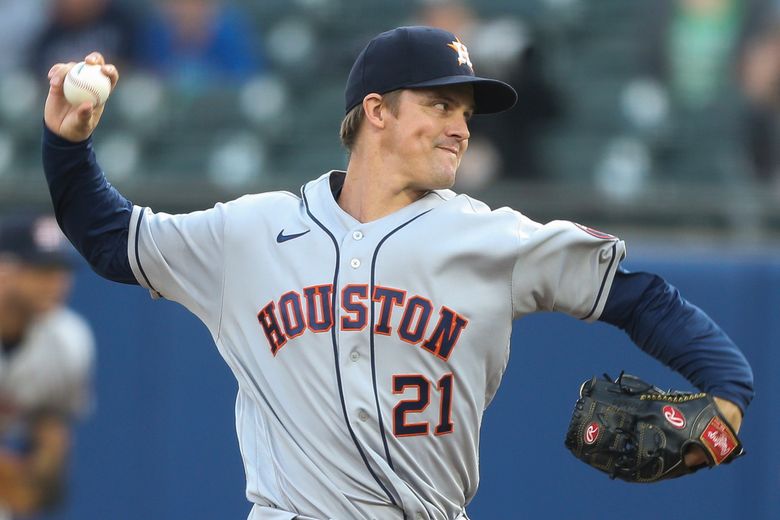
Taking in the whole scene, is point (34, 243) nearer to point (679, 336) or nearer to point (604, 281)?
point (604, 281)

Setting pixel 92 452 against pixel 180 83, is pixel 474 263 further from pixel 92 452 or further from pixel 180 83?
pixel 180 83

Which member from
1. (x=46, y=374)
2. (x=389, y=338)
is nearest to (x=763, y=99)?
(x=46, y=374)

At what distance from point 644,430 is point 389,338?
587mm

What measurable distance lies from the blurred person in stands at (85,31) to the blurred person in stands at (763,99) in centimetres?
317

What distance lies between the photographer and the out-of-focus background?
217 inches

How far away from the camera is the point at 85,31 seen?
661 cm

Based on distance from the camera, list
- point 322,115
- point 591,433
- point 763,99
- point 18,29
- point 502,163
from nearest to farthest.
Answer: point 591,433, point 502,163, point 763,99, point 322,115, point 18,29

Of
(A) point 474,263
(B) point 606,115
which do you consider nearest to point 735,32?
(B) point 606,115

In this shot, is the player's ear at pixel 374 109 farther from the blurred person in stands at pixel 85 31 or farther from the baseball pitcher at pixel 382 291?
the blurred person in stands at pixel 85 31

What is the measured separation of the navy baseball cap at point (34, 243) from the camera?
18.0 ft

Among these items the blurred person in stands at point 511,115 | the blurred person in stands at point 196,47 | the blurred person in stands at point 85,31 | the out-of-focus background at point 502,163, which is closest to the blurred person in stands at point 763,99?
the out-of-focus background at point 502,163

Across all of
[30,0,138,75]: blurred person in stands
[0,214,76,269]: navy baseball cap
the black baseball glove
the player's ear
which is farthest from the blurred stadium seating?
the black baseball glove

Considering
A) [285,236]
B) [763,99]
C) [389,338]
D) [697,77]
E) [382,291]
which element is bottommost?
[389,338]

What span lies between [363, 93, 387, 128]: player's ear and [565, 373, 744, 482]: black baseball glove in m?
0.78
